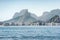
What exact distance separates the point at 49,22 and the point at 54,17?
7095 mm

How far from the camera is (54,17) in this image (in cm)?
15750

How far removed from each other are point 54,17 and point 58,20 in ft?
24.4

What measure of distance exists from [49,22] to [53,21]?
2.47 meters

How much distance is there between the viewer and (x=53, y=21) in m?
152

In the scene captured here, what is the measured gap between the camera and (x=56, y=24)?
15900 cm

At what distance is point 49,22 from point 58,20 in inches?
219

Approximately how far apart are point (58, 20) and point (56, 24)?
8.87 metres

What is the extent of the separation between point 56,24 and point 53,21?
8.03 m

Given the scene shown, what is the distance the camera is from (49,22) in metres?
152

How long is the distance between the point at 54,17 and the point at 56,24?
481 cm

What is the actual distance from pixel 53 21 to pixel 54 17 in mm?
6465
